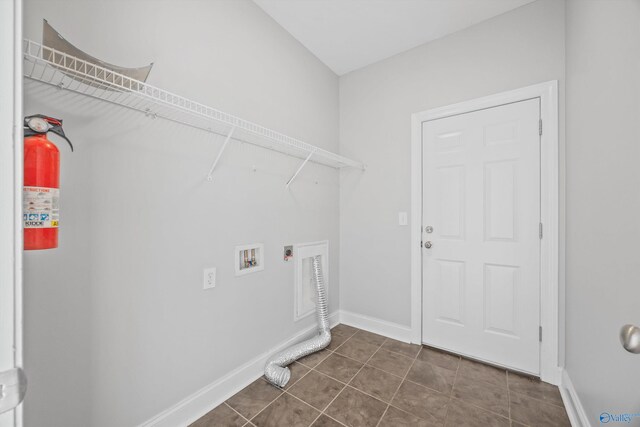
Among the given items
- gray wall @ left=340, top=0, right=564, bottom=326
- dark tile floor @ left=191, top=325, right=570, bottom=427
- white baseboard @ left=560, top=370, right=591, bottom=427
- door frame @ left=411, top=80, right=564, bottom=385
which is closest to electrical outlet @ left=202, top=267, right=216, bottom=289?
dark tile floor @ left=191, top=325, right=570, bottom=427

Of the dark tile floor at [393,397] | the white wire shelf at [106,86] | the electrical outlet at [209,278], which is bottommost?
the dark tile floor at [393,397]

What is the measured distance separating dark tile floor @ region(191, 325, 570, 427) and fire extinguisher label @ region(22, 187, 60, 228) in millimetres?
1311

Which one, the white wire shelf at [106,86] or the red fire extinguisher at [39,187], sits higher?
the white wire shelf at [106,86]

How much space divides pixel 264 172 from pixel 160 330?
115 centimetres

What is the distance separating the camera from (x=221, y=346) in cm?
157

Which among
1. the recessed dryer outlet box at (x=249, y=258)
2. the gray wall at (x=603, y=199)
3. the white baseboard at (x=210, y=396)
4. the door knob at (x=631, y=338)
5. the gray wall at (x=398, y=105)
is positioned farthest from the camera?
the gray wall at (x=398, y=105)

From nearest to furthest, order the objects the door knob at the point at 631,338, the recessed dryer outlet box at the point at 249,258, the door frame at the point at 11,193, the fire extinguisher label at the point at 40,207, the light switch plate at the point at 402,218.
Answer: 1. the door frame at the point at 11,193
2. the door knob at the point at 631,338
3. the fire extinguisher label at the point at 40,207
4. the recessed dryer outlet box at the point at 249,258
5. the light switch plate at the point at 402,218

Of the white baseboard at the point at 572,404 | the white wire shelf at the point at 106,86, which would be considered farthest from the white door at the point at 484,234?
the white wire shelf at the point at 106,86

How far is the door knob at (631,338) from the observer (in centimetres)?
59

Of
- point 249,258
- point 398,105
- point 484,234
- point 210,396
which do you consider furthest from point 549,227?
point 210,396

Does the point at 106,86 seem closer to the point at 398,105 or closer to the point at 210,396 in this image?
the point at 210,396

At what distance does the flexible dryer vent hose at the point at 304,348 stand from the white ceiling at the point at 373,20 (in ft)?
6.46

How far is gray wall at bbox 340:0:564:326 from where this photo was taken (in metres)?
1.80

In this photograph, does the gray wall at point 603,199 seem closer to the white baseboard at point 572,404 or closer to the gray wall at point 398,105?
the white baseboard at point 572,404
